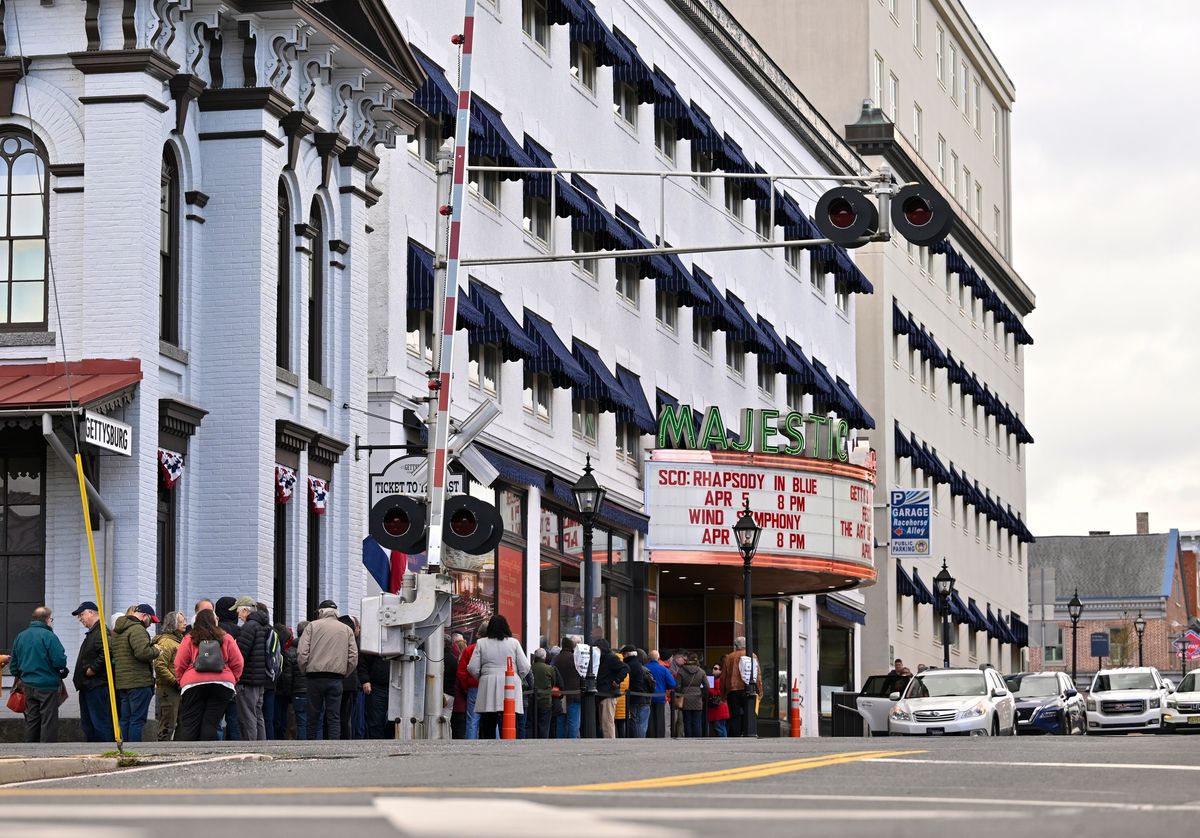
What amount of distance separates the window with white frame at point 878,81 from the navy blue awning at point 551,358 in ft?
107

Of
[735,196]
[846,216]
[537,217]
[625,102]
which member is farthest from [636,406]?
[846,216]

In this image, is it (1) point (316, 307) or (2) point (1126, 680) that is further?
(2) point (1126, 680)

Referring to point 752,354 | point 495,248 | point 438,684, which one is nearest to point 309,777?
point 438,684

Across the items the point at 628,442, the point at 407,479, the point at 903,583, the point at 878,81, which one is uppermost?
the point at 878,81

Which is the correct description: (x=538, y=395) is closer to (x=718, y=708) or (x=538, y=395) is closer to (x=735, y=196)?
(x=718, y=708)

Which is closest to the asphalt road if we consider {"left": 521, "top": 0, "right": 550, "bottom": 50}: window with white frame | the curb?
the curb

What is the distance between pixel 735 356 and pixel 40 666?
3216 centimetres

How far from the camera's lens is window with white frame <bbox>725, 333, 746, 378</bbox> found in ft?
178

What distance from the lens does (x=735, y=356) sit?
55219 millimetres

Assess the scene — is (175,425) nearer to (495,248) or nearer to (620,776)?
(495,248)

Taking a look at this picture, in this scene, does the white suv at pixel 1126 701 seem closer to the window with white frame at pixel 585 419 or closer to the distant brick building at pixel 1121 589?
the window with white frame at pixel 585 419

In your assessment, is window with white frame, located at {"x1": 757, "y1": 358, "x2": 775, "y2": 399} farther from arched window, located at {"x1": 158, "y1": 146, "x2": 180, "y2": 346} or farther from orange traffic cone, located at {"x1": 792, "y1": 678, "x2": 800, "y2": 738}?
arched window, located at {"x1": 158, "y1": 146, "x2": 180, "y2": 346}

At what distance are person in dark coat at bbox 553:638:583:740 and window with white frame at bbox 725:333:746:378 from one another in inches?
882

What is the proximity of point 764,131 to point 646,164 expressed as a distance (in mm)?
9822
